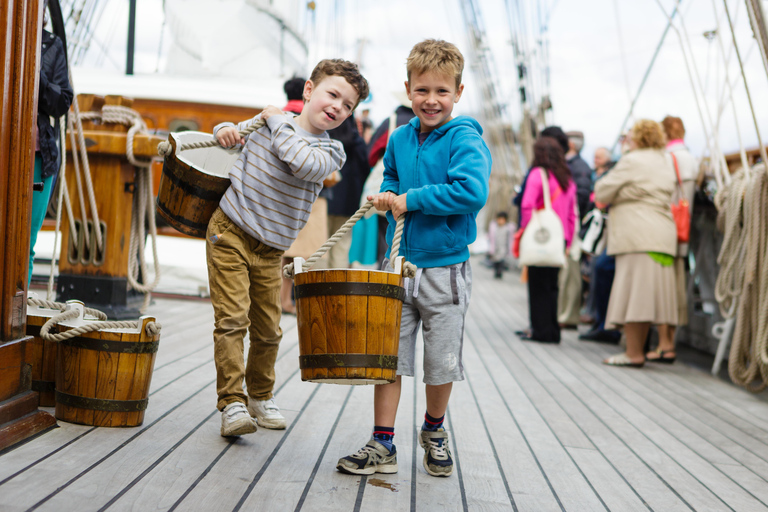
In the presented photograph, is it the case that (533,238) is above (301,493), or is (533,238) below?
above

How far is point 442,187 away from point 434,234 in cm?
19

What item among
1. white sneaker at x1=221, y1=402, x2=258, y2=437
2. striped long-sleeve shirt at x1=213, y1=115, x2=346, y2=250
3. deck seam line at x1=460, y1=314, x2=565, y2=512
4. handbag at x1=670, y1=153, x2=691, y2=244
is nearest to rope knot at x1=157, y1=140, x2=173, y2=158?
striped long-sleeve shirt at x1=213, y1=115, x2=346, y2=250

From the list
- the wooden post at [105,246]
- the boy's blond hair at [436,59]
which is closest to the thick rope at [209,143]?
the boy's blond hair at [436,59]

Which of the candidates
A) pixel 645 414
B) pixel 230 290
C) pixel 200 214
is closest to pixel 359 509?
pixel 230 290

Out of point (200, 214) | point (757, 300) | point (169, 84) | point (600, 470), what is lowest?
point (600, 470)

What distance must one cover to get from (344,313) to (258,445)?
28.6 inches

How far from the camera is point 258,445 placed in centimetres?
254

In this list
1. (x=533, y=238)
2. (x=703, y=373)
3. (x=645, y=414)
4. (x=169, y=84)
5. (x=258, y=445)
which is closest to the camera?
(x=258, y=445)

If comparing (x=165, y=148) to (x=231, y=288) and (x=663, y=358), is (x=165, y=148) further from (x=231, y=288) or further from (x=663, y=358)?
(x=663, y=358)

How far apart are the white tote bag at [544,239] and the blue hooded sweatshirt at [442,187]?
10.5 feet

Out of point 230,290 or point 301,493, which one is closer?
point 301,493

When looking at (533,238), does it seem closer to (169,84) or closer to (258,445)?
(258,445)

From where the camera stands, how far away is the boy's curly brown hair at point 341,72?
8.29 feet

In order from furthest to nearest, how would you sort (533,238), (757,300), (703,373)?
(533,238) < (703,373) < (757,300)
